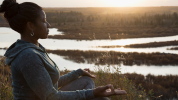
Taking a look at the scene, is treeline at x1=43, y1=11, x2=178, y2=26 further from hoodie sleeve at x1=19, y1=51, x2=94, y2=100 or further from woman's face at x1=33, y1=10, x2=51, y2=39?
hoodie sleeve at x1=19, y1=51, x2=94, y2=100

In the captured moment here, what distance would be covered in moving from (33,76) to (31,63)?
13 cm

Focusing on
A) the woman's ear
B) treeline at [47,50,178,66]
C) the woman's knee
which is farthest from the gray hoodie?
treeline at [47,50,178,66]

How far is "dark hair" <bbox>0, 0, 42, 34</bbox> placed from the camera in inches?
75.4

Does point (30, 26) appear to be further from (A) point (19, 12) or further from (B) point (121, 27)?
(B) point (121, 27)

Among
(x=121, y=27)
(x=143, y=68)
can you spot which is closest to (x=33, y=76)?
(x=143, y=68)

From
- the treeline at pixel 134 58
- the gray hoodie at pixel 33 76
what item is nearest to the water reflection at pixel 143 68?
the treeline at pixel 134 58

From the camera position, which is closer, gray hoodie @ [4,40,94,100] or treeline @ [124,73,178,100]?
gray hoodie @ [4,40,94,100]

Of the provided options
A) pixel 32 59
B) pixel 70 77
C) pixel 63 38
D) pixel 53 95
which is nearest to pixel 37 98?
pixel 53 95

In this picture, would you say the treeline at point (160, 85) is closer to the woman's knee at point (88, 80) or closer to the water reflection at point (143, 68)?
the water reflection at point (143, 68)

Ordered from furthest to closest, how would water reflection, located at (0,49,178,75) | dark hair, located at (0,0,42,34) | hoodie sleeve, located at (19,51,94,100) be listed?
1. water reflection, located at (0,49,178,75)
2. dark hair, located at (0,0,42,34)
3. hoodie sleeve, located at (19,51,94,100)

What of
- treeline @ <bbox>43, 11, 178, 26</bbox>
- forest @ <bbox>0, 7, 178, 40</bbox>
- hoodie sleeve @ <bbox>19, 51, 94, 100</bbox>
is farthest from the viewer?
treeline @ <bbox>43, 11, 178, 26</bbox>

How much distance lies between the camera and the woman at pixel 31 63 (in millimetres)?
1721

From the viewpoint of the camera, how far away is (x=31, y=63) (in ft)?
5.57

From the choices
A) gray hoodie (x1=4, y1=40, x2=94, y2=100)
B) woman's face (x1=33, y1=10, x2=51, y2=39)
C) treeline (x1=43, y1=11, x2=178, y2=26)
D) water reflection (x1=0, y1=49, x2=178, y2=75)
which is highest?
woman's face (x1=33, y1=10, x2=51, y2=39)
